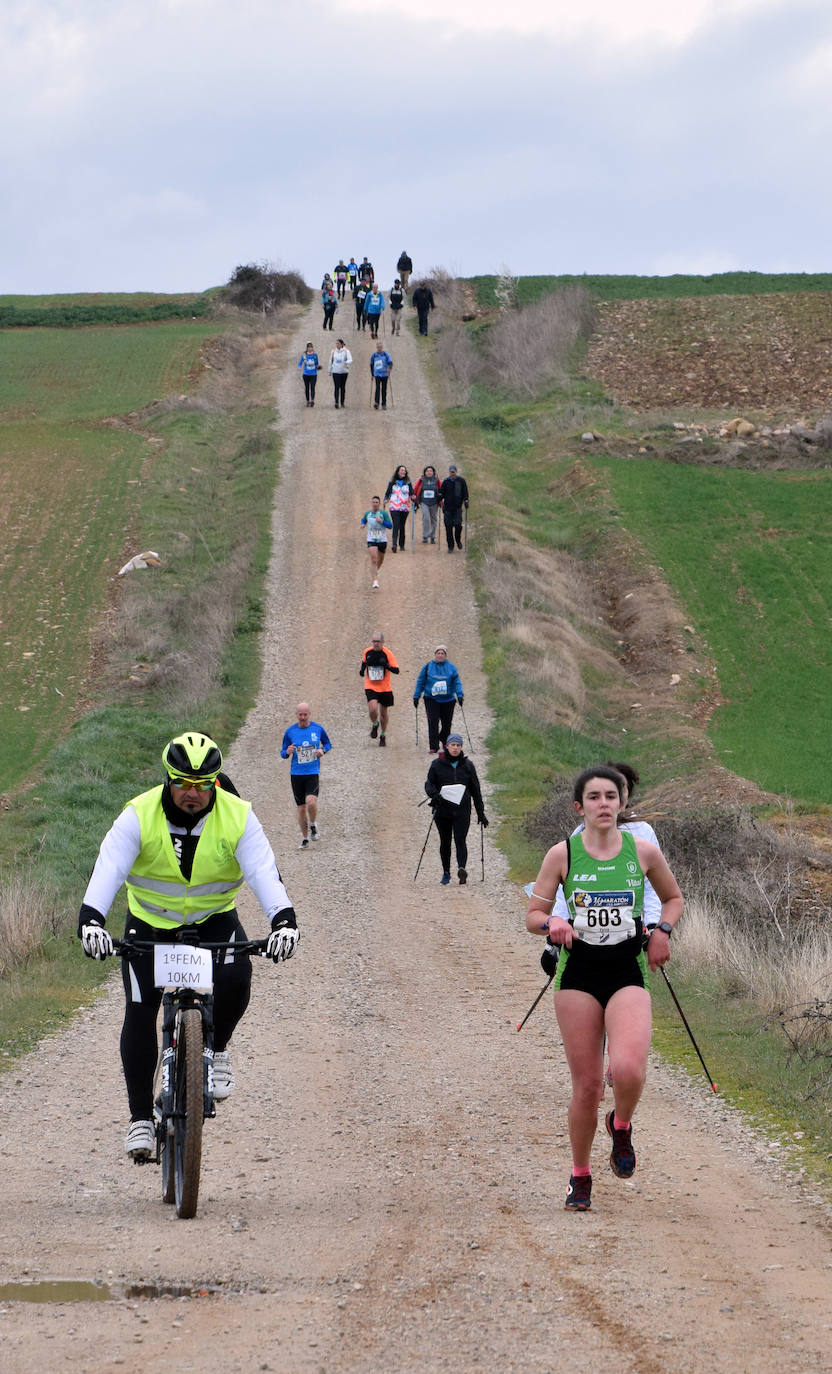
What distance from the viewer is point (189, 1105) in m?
6.10

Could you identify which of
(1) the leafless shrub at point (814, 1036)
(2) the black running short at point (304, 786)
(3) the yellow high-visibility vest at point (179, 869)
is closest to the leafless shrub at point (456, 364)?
(2) the black running short at point (304, 786)

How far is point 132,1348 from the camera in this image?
4.83m

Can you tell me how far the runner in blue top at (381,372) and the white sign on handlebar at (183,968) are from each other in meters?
38.0

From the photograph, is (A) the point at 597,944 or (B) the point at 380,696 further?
(B) the point at 380,696

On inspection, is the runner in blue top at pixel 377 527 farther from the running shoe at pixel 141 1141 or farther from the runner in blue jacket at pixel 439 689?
the running shoe at pixel 141 1141

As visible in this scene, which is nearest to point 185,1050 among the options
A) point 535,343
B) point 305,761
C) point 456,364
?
point 305,761

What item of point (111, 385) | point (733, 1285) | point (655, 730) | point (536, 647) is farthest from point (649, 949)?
point (111, 385)

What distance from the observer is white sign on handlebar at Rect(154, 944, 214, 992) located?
245 inches

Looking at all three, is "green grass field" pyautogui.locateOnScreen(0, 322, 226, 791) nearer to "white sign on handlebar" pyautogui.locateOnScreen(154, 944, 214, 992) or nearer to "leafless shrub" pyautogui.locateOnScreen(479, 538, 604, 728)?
"leafless shrub" pyautogui.locateOnScreen(479, 538, 604, 728)

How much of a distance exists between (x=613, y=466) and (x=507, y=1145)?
35.7m

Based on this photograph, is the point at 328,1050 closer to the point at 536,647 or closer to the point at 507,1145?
the point at 507,1145

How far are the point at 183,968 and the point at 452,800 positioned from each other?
10.3 metres

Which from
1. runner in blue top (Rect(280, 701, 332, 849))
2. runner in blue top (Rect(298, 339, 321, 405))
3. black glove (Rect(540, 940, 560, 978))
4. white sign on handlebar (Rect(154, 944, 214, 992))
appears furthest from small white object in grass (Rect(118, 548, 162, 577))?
black glove (Rect(540, 940, 560, 978))

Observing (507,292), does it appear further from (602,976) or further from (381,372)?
(602,976)
